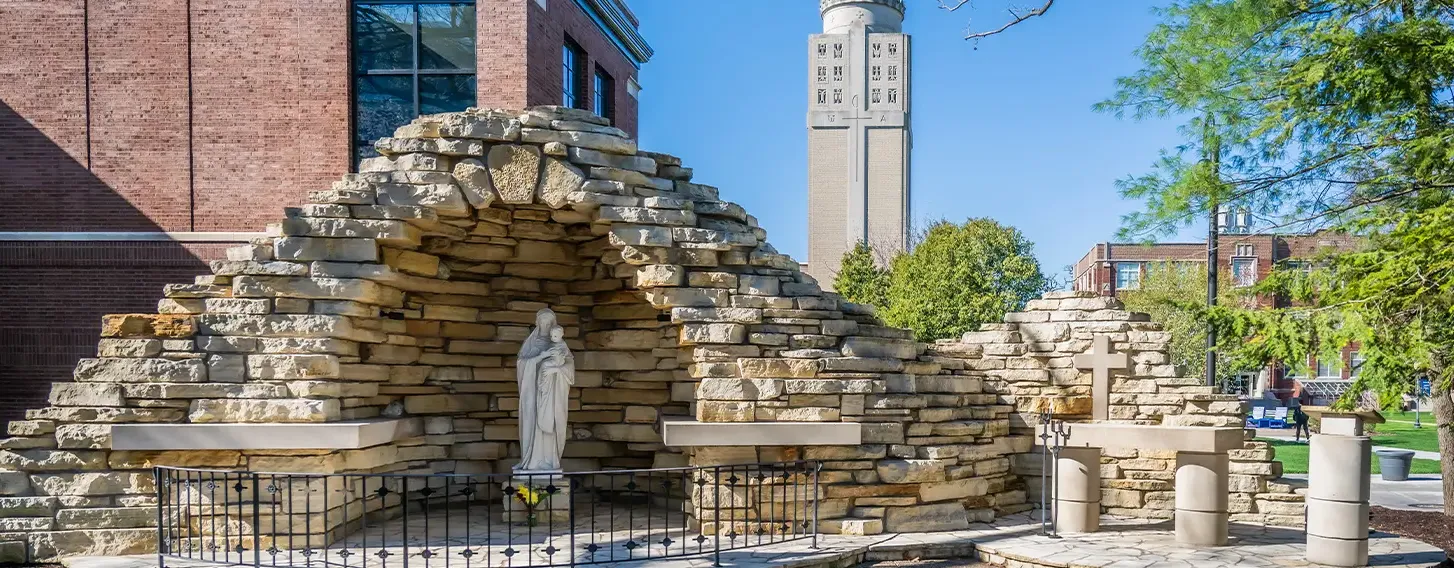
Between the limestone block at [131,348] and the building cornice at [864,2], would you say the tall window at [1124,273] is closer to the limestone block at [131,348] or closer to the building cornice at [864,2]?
the building cornice at [864,2]

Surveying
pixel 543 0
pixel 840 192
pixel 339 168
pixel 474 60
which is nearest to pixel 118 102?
pixel 339 168

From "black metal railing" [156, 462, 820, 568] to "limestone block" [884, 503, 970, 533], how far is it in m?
0.81

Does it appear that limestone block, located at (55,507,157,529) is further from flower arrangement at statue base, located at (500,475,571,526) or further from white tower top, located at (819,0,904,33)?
white tower top, located at (819,0,904,33)

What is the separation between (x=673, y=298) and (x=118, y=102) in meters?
8.93

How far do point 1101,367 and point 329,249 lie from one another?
773cm

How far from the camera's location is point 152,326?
7848 millimetres

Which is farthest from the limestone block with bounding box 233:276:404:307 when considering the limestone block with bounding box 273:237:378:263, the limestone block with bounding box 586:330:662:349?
the limestone block with bounding box 586:330:662:349

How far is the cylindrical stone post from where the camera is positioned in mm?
8516

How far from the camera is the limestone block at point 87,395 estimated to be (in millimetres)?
7648

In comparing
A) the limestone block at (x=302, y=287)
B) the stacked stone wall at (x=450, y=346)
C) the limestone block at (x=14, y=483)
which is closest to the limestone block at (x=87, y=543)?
the stacked stone wall at (x=450, y=346)

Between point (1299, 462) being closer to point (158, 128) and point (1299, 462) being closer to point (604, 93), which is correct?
point (604, 93)

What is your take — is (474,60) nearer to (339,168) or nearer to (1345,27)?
(339,168)

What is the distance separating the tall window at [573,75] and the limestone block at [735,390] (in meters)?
7.35

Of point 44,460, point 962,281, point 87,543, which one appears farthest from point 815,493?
point 962,281
